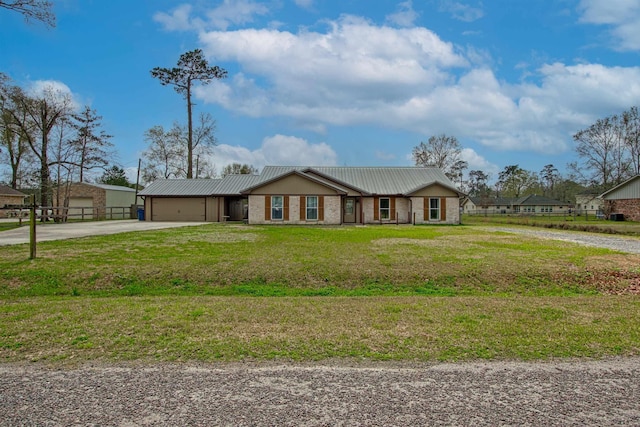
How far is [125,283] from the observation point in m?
8.88

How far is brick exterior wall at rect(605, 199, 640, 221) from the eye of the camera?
33844 mm

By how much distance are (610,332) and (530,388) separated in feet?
7.91

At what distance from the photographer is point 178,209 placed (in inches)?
1256

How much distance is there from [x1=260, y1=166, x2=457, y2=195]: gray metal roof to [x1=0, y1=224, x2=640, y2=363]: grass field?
16972 millimetres

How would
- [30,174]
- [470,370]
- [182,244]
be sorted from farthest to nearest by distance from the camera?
[30,174]
[182,244]
[470,370]

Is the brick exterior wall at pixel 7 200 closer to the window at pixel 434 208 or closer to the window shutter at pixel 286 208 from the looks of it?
the window shutter at pixel 286 208

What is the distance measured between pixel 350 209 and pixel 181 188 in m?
13.8

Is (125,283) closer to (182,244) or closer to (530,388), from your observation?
(182,244)

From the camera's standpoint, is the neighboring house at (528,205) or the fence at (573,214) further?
the neighboring house at (528,205)

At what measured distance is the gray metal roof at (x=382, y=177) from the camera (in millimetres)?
30047

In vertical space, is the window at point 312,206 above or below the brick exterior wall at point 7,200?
below

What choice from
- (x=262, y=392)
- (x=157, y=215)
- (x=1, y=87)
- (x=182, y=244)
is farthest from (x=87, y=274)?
(x=157, y=215)

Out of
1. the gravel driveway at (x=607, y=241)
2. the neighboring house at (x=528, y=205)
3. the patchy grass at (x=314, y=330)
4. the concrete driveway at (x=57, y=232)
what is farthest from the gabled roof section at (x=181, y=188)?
the neighboring house at (x=528, y=205)

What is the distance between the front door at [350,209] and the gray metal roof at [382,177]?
3.63 feet
